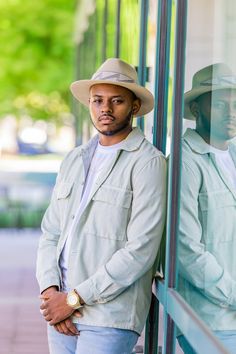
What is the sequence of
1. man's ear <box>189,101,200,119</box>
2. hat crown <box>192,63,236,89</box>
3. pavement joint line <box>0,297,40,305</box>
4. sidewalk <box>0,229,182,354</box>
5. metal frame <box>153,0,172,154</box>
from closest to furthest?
1. hat crown <box>192,63,236,89</box>
2. man's ear <box>189,101,200,119</box>
3. metal frame <box>153,0,172,154</box>
4. sidewalk <box>0,229,182,354</box>
5. pavement joint line <box>0,297,40,305</box>

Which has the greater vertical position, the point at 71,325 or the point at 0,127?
the point at 71,325

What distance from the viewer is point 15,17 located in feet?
74.5

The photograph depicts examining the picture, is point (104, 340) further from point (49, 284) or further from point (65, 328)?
point (49, 284)

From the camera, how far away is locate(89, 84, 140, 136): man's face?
11.6ft

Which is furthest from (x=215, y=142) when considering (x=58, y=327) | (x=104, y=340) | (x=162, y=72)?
(x=162, y=72)

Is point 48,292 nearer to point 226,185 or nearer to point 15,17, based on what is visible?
point 226,185

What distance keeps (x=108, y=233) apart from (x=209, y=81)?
72cm

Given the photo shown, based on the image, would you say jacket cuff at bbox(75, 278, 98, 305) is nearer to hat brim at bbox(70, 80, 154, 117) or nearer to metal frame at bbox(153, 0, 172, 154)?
hat brim at bbox(70, 80, 154, 117)

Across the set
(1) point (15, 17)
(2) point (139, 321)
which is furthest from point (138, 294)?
(1) point (15, 17)

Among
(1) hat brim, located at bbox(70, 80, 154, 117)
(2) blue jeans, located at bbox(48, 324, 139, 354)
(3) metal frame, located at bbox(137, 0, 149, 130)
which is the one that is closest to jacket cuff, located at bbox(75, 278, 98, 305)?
(2) blue jeans, located at bbox(48, 324, 139, 354)

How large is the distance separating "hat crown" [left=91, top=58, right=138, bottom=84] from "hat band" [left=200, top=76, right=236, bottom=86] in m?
0.43

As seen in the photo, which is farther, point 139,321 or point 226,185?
point 139,321

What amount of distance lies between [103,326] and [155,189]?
1.76 ft

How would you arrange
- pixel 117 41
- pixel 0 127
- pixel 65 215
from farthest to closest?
1. pixel 0 127
2. pixel 117 41
3. pixel 65 215
